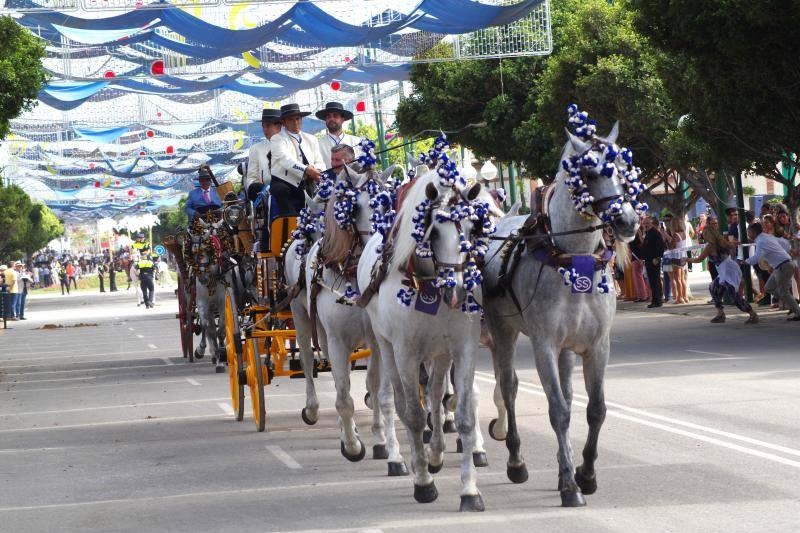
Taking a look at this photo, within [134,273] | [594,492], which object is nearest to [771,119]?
[594,492]

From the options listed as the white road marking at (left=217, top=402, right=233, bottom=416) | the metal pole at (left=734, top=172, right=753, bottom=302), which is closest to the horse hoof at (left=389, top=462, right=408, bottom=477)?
the white road marking at (left=217, top=402, right=233, bottom=416)

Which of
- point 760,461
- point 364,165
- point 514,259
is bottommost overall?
point 760,461

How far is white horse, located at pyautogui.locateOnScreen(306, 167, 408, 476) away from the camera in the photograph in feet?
35.2

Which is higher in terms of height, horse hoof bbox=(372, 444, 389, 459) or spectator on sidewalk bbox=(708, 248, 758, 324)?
spectator on sidewalk bbox=(708, 248, 758, 324)

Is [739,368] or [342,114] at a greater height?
[342,114]

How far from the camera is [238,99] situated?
117 feet

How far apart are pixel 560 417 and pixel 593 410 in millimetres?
381

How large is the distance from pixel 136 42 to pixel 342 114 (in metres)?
12.7

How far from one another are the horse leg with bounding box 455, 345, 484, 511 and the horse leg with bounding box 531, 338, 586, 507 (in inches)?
18.2

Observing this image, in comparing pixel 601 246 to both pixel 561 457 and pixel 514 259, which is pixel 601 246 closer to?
pixel 514 259

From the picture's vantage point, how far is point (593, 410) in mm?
8945

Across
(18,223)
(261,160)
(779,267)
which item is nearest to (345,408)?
(261,160)

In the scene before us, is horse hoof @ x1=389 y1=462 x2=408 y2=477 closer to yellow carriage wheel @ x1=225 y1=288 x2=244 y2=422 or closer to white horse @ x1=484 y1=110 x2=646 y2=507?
white horse @ x1=484 y1=110 x2=646 y2=507

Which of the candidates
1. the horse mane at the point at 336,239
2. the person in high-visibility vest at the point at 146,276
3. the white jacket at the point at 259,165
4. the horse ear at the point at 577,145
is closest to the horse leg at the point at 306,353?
the white jacket at the point at 259,165
